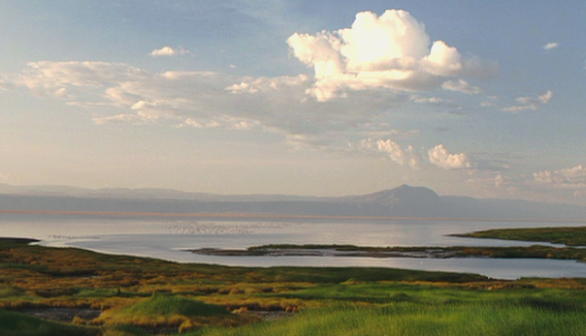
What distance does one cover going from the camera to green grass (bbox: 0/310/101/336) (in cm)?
2470

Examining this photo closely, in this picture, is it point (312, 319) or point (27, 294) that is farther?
point (27, 294)

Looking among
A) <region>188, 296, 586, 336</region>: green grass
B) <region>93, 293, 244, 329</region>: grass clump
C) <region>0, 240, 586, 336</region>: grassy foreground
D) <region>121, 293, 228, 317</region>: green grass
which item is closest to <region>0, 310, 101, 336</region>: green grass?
<region>0, 240, 586, 336</region>: grassy foreground

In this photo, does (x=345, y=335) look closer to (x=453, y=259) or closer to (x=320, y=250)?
(x=453, y=259)

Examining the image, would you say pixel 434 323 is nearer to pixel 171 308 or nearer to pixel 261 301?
pixel 171 308

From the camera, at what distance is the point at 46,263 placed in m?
86.3

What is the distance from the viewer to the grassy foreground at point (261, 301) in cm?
1686

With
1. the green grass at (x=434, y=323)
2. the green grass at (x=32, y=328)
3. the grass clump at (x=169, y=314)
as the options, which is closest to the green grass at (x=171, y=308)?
the grass clump at (x=169, y=314)

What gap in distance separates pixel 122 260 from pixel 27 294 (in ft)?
169

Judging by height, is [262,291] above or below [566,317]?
below

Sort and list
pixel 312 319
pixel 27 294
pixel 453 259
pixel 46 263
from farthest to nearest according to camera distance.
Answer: pixel 453 259
pixel 46 263
pixel 27 294
pixel 312 319

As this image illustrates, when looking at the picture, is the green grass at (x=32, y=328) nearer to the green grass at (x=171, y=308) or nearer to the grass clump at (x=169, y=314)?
the grass clump at (x=169, y=314)

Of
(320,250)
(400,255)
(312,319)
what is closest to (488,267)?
(400,255)

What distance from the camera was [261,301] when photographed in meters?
44.0

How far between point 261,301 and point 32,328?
68.8 feet
